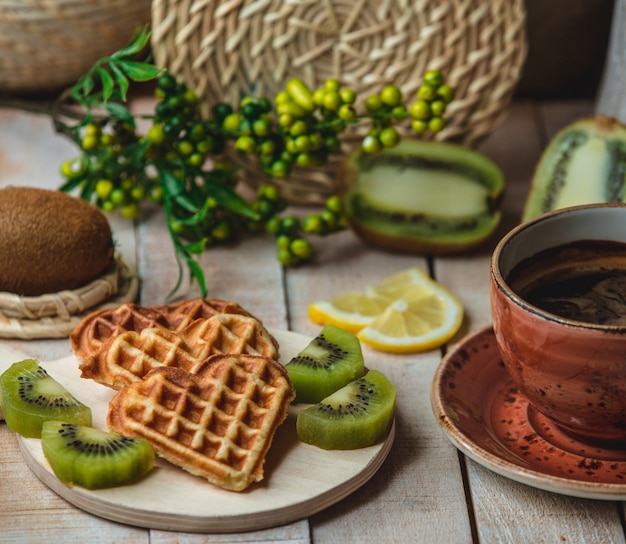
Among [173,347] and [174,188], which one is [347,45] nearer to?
[174,188]

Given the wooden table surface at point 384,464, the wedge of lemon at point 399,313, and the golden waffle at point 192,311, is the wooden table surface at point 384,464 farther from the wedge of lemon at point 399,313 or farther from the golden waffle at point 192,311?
the golden waffle at point 192,311

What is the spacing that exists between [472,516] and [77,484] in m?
0.46

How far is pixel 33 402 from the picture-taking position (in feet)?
3.97

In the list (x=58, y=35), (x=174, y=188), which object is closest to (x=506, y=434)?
(x=174, y=188)

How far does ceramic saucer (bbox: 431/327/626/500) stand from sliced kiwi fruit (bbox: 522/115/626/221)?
339mm

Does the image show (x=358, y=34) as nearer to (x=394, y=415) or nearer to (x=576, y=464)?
(x=394, y=415)

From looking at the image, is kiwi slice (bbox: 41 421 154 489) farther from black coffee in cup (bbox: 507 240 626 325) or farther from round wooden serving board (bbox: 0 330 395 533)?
black coffee in cup (bbox: 507 240 626 325)

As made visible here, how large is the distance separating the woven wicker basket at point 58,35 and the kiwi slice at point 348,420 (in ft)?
3.46

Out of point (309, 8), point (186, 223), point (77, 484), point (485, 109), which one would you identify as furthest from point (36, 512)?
point (485, 109)

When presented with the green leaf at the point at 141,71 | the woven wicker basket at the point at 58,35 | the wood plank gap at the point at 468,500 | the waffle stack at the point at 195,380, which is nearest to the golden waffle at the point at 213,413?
the waffle stack at the point at 195,380

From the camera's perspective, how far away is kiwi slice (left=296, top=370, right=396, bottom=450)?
3.87 ft

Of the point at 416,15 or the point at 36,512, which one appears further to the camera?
the point at 416,15

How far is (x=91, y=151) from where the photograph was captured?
1.68 metres

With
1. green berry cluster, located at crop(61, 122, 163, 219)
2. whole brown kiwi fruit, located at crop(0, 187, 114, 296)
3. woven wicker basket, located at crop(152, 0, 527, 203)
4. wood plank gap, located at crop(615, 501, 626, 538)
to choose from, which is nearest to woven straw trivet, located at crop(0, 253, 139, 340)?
whole brown kiwi fruit, located at crop(0, 187, 114, 296)
